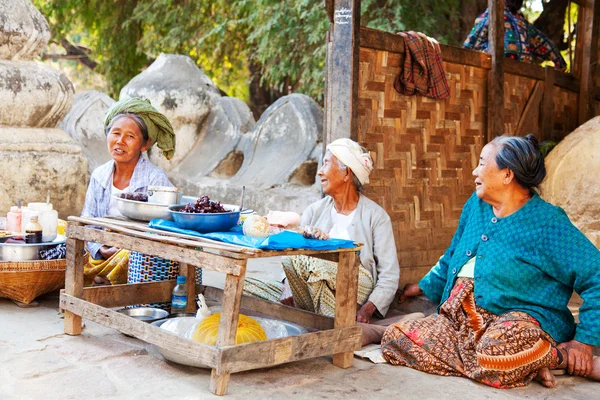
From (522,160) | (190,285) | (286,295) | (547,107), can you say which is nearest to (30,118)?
(190,285)

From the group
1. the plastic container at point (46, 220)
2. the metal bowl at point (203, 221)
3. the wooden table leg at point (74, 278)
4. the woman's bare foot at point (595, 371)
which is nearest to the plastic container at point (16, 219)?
the plastic container at point (46, 220)

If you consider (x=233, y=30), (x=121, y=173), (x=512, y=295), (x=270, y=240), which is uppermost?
(x=233, y=30)

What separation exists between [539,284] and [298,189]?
3840 millimetres

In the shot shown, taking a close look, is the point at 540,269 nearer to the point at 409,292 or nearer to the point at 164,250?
the point at 409,292

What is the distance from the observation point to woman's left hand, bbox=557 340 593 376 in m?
3.12

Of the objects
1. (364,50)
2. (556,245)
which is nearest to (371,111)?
(364,50)

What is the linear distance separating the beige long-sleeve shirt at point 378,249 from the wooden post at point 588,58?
3.70 metres

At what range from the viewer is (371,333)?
11.6 ft

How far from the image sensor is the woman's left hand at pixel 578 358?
312 cm

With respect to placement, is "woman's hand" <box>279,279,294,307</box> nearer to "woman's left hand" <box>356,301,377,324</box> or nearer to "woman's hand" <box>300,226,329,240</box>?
"woman's left hand" <box>356,301,377,324</box>

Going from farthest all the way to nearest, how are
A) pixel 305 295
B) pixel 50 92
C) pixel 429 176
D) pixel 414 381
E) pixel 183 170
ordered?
pixel 183 170, pixel 50 92, pixel 429 176, pixel 305 295, pixel 414 381

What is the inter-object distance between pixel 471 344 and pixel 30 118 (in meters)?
3.94

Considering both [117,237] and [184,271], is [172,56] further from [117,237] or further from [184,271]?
[117,237]

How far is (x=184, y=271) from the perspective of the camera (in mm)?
4012
